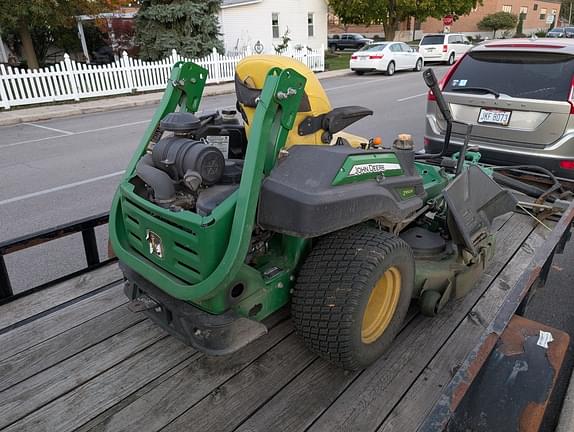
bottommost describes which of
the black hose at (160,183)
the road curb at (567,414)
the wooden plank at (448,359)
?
the road curb at (567,414)

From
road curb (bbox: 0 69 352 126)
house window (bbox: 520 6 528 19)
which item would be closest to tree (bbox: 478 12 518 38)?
house window (bbox: 520 6 528 19)

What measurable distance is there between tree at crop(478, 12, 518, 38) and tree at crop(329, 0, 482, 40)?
18.5 metres

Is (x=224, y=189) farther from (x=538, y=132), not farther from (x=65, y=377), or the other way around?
(x=538, y=132)

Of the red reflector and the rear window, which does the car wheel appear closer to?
the rear window

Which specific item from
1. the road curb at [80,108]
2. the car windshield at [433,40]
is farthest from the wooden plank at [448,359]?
the car windshield at [433,40]

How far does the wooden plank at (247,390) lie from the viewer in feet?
6.57

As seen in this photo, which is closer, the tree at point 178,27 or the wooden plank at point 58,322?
the wooden plank at point 58,322

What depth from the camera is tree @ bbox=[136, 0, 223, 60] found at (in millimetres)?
17312

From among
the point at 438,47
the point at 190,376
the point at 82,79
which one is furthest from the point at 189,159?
the point at 438,47

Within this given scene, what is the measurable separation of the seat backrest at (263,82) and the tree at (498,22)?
5241 centimetres

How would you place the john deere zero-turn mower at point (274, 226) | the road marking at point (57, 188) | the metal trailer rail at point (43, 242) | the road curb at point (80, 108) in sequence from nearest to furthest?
1. the john deere zero-turn mower at point (274, 226)
2. the metal trailer rail at point (43, 242)
3. the road marking at point (57, 188)
4. the road curb at point (80, 108)

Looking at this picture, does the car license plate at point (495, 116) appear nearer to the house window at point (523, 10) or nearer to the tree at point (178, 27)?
the tree at point (178, 27)

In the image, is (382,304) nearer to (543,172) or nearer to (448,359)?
(448,359)

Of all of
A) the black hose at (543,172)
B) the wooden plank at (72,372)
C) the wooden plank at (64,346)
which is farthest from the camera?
the black hose at (543,172)
